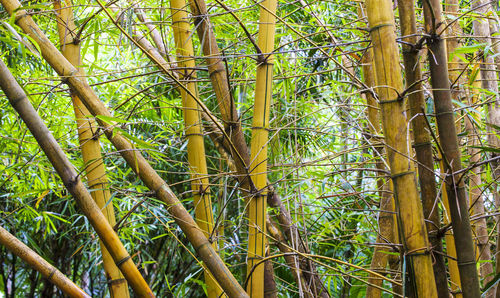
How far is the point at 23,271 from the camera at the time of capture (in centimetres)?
381

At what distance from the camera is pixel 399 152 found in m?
0.79

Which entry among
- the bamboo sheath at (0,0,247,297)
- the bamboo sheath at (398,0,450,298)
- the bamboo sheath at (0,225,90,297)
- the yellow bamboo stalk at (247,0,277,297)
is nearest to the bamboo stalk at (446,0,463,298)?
the bamboo sheath at (398,0,450,298)

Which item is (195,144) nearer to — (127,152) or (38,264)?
(127,152)

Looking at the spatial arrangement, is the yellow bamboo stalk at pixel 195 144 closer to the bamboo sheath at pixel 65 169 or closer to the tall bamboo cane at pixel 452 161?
the bamboo sheath at pixel 65 169

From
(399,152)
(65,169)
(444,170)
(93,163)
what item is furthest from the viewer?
(93,163)

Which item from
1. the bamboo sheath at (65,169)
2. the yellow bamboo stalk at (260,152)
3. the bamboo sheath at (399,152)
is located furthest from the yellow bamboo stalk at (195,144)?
the bamboo sheath at (399,152)

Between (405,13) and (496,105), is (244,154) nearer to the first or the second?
(405,13)

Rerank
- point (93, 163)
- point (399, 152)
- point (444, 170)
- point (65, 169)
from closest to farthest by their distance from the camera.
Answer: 1. point (399, 152)
2. point (65, 169)
3. point (444, 170)
4. point (93, 163)

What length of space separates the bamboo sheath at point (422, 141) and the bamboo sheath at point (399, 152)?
3cm

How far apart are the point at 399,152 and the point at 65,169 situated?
61 centimetres

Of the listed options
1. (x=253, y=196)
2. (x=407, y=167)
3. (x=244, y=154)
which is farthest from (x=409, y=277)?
(x=244, y=154)

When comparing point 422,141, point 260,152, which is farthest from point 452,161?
point 260,152

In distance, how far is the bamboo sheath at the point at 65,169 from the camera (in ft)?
2.86

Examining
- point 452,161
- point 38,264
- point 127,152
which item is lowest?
point 38,264
